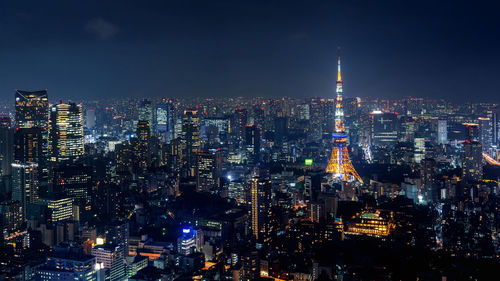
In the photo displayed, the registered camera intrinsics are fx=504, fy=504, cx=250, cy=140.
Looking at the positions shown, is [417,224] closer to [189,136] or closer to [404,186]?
[404,186]

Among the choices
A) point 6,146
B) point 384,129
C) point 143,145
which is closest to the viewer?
point 6,146

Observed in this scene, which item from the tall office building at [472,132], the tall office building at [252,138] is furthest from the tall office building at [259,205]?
the tall office building at [472,132]

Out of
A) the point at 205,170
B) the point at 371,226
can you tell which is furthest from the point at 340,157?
the point at 371,226

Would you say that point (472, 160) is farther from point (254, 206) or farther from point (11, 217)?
point (11, 217)

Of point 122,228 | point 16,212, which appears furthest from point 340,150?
point 16,212

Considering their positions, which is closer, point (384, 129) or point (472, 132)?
point (472, 132)

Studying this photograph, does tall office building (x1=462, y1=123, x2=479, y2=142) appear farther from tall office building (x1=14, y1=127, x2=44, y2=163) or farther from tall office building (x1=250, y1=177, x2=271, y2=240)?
tall office building (x1=14, y1=127, x2=44, y2=163)
